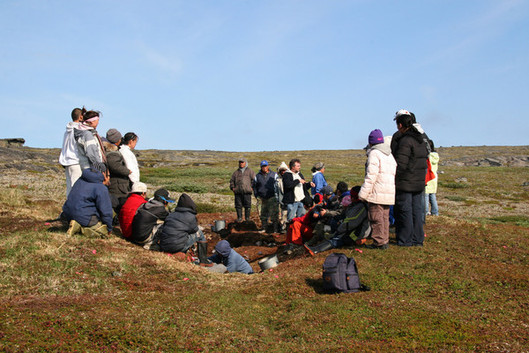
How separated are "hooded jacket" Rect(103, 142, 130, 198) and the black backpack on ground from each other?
20.1 ft

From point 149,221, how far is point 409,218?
20.2ft

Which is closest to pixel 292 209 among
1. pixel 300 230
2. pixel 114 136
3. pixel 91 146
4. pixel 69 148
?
pixel 300 230

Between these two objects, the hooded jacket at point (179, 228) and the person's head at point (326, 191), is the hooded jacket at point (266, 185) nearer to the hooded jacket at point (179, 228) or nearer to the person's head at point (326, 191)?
the person's head at point (326, 191)

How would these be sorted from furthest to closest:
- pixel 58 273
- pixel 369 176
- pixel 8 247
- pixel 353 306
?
pixel 369 176
pixel 8 247
pixel 58 273
pixel 353 306

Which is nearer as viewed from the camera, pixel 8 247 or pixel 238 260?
pixel 8 247

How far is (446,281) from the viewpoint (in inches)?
303

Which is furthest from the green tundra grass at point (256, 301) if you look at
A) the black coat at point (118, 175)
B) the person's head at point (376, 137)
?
the person's head at point (376, 137)

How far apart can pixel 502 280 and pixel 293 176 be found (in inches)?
280

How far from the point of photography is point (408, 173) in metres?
9.37

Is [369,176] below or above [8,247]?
above

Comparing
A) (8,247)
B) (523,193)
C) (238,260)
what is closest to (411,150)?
(238,260)

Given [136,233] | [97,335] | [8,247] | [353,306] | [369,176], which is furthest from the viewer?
[136,233]

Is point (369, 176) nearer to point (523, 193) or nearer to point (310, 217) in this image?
point (310, 217)

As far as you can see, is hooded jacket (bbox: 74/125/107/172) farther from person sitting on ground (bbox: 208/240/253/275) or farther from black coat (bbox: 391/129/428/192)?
black coat (bbox: 391/129/428/192)
